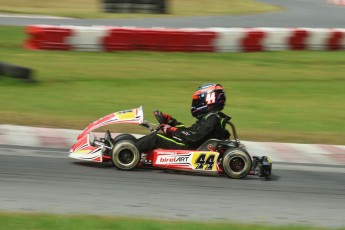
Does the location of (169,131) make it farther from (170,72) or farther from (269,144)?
(170,72)

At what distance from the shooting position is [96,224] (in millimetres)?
5746

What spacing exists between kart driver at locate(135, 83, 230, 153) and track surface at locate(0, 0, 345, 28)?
13046 millimetres

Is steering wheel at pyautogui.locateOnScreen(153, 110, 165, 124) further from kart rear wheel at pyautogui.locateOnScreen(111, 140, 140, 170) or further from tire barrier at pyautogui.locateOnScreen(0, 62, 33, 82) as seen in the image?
tire barrier at pyautogui.locateOnScreen(0, 62, 33, 82)

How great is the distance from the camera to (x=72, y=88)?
13.5 metres

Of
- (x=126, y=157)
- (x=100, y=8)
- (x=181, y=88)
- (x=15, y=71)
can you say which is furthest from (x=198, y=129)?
(x=100, y=8)

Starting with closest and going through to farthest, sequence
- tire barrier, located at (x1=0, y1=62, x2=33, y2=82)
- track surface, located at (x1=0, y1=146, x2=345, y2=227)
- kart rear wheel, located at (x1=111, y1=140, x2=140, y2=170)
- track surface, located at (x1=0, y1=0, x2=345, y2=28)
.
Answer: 1. track surface, located at (x1=0, y1=146, x2=345, y2=227)
2. kart rear wheel, located at (x1=111, y1=140, x2=140, y2=170)
3. tire barrier, located at (x1=0, y1=62, x2=33, y2=82)
4. track surface, located at (x1=0, y1=0, x2=345, y2=28)

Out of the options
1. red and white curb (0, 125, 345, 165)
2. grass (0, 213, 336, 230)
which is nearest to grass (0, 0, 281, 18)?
red and white curb (0, 125, 345, 165)

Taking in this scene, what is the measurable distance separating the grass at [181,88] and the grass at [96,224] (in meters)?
4.50

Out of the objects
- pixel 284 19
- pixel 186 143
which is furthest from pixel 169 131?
pixel 284 19

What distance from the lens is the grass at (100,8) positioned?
2419 cm

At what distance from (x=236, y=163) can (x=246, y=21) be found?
16.2m

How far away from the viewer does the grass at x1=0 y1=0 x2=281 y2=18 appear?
79.4 feet

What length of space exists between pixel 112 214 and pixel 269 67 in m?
10.7

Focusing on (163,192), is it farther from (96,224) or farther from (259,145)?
(259,145)
